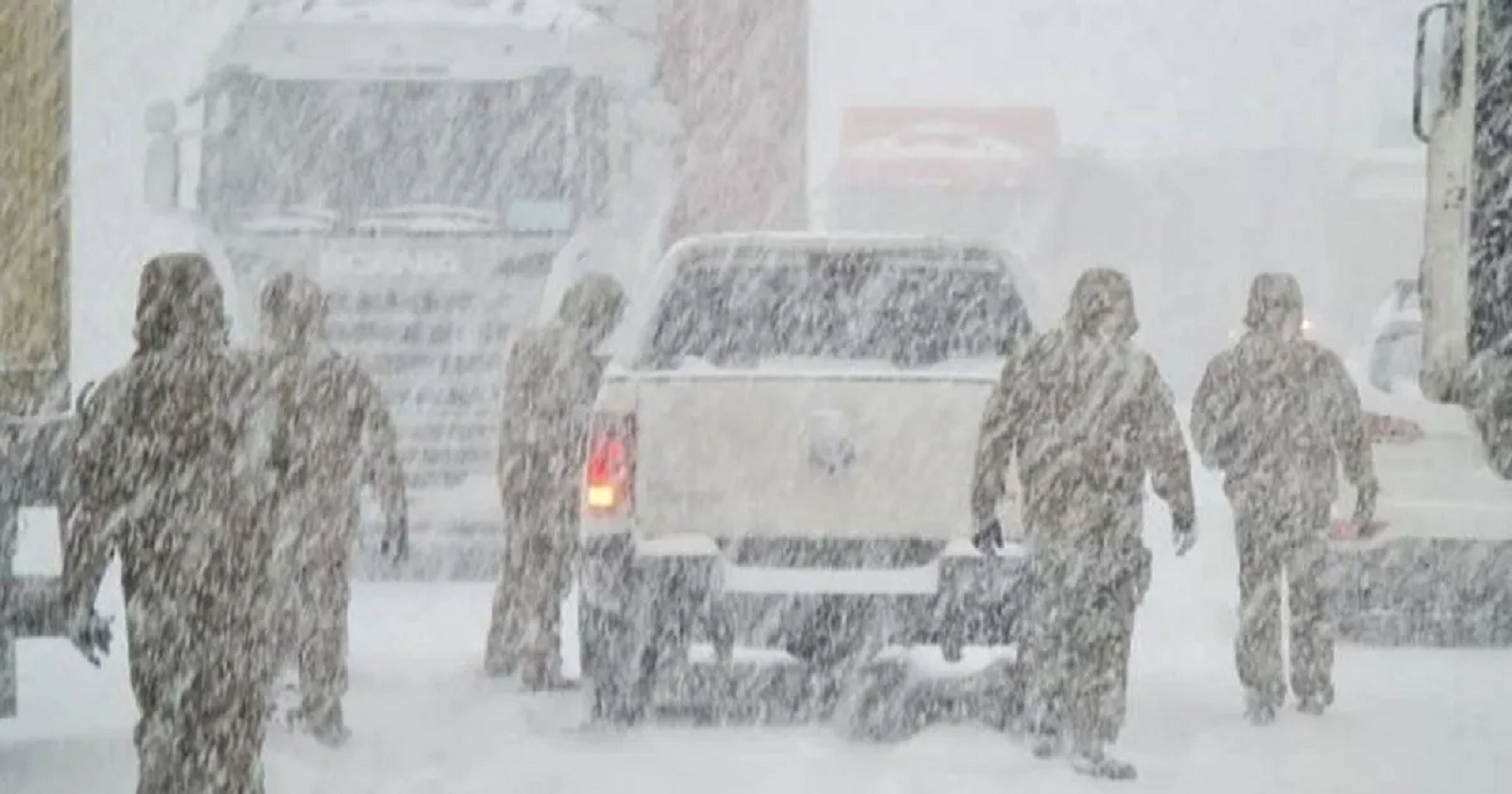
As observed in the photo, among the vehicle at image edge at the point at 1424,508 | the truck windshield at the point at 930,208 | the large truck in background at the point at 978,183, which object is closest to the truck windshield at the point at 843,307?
the vehicle at image edge at the point at 1424,508

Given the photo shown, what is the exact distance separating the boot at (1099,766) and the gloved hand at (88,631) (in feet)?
10.5

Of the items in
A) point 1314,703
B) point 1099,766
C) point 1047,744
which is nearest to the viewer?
point 1099,766

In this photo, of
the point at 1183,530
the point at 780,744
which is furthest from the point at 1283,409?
the point at 780,744

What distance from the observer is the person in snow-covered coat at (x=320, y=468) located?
871 centimetres

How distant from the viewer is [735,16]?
16.9m

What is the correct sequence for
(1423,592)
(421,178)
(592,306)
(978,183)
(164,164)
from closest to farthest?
(592,306) → (1423,592) → (164,164) → (421,178) → (978,183)

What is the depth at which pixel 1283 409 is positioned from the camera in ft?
30.9

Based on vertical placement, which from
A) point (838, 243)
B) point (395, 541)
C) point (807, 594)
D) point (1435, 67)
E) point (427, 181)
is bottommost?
point (807, 594)

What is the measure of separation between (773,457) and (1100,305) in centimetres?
119

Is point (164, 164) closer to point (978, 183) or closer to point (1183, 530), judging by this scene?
point (1183, 530)

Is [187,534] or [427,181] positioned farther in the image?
[427,181]

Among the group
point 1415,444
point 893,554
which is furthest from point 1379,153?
point 893,554

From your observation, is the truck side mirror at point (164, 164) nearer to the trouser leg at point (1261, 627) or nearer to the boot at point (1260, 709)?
the trouser leg at point (1261, 627)

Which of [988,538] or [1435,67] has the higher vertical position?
[1435,67]
